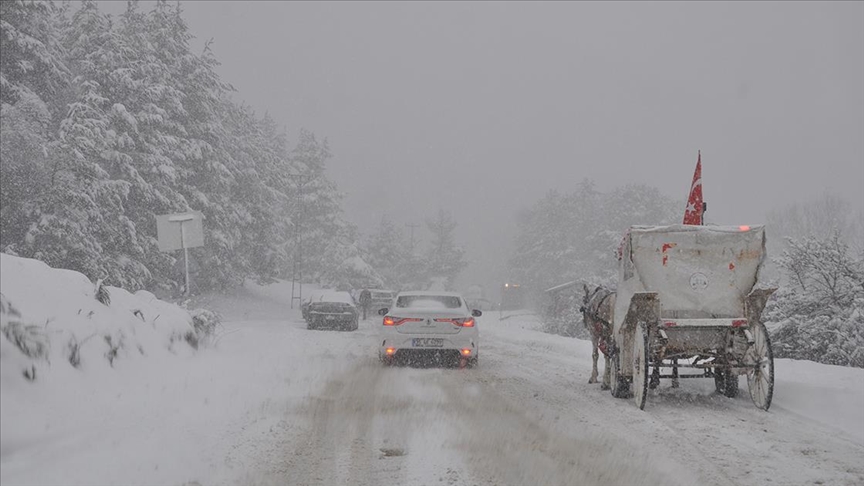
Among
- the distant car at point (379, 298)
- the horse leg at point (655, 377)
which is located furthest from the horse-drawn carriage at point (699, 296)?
the distant car at point (379, 298)

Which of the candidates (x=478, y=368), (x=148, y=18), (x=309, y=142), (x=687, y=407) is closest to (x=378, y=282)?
(x=309, y=142)

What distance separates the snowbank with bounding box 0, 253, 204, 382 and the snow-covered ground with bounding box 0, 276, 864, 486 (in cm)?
18

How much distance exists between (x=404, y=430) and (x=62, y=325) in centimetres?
383

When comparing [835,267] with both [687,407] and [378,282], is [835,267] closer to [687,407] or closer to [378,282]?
[687,407]

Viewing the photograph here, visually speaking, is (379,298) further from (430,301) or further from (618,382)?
(618,382)

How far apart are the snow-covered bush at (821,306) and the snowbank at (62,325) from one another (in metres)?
11.4

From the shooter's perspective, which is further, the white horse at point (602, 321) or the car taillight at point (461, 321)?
the car taillight at point (461, 321)

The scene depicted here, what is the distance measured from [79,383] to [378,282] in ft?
159

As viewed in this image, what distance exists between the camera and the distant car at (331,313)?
85.6 feet

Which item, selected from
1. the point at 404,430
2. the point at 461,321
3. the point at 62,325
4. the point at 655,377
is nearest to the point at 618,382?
the point at 655,377

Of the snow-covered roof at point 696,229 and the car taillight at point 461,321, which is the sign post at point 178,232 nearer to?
the car taillight at point 461,321

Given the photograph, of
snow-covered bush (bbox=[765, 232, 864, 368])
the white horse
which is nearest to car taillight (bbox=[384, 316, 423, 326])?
the white horse

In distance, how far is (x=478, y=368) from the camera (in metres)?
12.8

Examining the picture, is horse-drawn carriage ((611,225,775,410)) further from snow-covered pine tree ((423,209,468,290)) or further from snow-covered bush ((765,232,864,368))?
snow-covered pine tree ((423,209,468,290))
